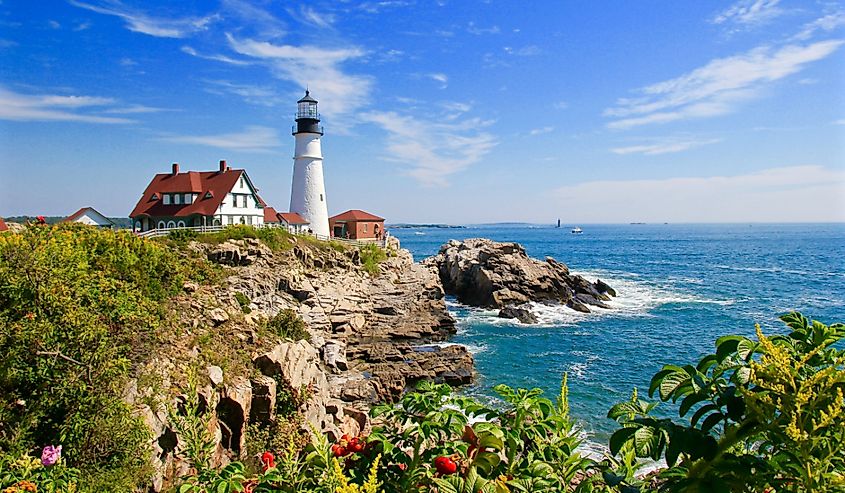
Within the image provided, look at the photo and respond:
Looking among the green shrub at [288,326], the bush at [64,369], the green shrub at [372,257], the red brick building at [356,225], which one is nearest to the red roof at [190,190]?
the green shrub at [372,257]

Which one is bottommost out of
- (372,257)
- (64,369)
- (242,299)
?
(242,299)

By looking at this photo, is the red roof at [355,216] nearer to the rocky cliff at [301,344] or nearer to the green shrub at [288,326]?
the rocky cliff at [301,344]

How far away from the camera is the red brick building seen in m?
51.9

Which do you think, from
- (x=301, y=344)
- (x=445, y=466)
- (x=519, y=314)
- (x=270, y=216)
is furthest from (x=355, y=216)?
(x=445, y=466)

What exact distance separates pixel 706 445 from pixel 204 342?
48.8 ft

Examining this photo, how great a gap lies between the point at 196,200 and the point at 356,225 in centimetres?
1671

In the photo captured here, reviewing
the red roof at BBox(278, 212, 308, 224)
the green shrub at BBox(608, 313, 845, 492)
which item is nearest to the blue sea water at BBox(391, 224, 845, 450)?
the red roof at BBox(278, 212, 308, 224)

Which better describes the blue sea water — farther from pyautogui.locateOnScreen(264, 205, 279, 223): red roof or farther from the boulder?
pyautogui.locateOnScreen(264, 205, 279, 223): red roof

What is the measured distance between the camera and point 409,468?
11.1ft

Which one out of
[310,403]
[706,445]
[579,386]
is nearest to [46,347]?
[310,403]

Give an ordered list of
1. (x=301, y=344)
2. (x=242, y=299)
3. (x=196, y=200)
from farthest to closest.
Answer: (x=196, y=200)
(x=242, y=299)
(x=301, y=344)

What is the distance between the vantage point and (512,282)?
155 feet

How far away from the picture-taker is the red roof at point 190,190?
3763 cm

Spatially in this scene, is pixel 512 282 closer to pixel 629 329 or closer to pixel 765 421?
pixel 629 329
